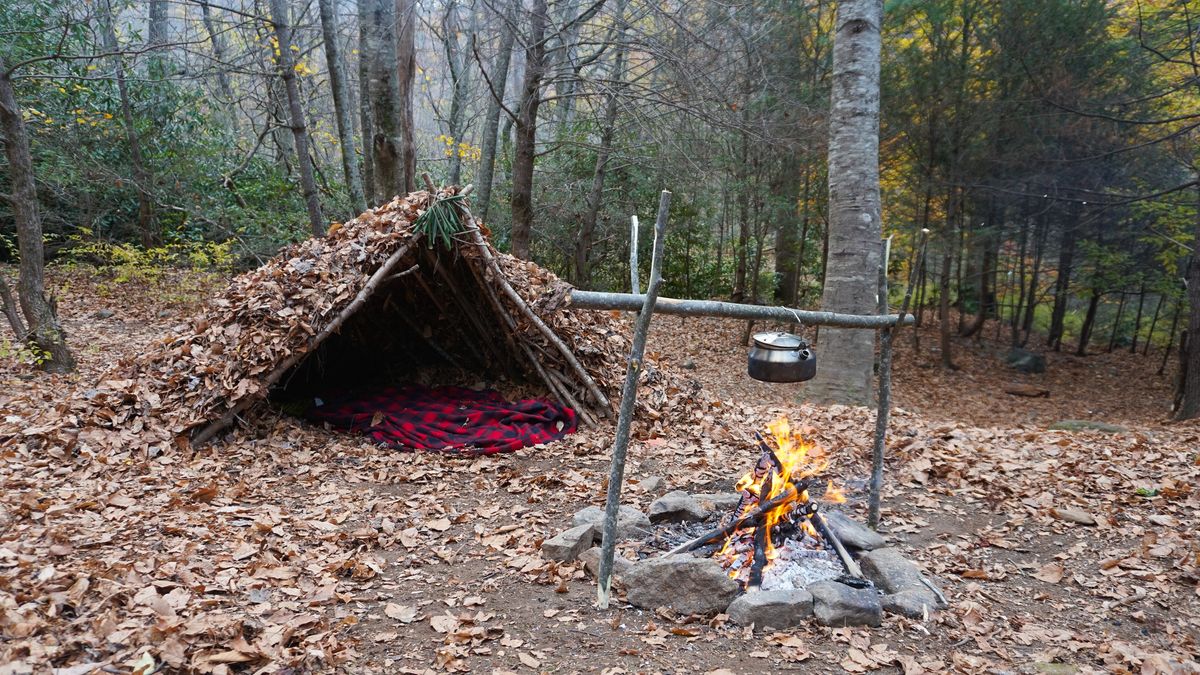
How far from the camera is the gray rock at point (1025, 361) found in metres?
13.9

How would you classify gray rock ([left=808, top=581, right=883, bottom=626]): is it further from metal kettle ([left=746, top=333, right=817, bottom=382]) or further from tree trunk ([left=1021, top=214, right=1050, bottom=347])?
tree trunk ([left=1021, top=214, right=1050, bottom=347])

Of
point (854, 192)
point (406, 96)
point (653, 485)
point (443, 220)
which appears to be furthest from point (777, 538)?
point (406, 96)

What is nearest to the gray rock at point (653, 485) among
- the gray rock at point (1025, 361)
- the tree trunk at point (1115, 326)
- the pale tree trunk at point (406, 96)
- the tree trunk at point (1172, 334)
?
the pale tree trunk at point (406, 96)

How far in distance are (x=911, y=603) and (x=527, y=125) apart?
7.64 m

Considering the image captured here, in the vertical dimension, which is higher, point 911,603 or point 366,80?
point 366,80

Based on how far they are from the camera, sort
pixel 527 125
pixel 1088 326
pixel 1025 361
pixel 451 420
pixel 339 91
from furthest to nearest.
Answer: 1. pixel 1088 326
2. pixel 1025 361
3. pixel 339 91
4. pixel 527 125
5. pixel 451 420

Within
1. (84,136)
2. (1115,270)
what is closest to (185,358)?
(84,136)

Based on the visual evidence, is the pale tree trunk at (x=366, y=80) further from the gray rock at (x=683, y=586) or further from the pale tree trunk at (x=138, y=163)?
the gray rock at (x=683, y=586)

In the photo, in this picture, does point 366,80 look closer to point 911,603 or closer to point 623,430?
point 623,430

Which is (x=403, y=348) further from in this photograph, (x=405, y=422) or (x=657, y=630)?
(x=657, y=630)

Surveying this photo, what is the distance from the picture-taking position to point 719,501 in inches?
159

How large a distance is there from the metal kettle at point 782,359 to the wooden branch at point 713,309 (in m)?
0.11

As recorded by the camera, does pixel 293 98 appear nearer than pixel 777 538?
No

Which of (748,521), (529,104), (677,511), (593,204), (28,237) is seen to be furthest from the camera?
(593,204)
